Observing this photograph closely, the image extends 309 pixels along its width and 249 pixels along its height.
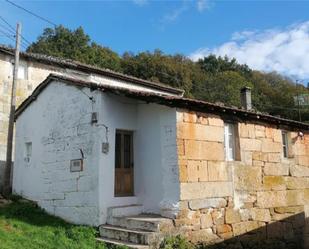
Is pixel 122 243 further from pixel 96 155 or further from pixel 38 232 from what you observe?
pixel 96 155

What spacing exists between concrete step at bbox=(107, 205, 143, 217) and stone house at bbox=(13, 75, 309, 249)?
0.03 meters

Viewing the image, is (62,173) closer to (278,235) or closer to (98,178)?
(98,178)

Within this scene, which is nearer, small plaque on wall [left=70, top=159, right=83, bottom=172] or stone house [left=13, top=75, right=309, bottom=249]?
stone house [left=13, top=75, right=309, bottom=249]

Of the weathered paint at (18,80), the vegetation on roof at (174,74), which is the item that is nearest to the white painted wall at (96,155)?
the weathered paint at (18,80)

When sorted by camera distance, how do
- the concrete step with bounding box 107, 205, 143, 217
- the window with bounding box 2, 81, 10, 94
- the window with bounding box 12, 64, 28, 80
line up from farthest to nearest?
the window with bounding box 12, 64, 28, 80 → the window with bounding box 2, 81, 10, 94 → the concrete step with bounding box 107, 205, 143, 217

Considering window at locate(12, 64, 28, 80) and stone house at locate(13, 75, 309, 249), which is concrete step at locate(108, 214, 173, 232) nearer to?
stone house at locate(13, 75, 309, 249)

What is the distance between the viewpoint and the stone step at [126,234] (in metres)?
7.95

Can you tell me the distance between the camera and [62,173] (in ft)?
34.9

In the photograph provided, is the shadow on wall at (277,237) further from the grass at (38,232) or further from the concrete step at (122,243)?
the grass at (38,232)

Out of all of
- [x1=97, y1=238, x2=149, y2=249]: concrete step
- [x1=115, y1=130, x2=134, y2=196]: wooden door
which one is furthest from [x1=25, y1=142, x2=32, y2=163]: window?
[x1=97, y1=238, x2=149, y2=249]: concrete step

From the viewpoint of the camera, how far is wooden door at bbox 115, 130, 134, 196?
1006 cm

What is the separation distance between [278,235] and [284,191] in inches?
54.0

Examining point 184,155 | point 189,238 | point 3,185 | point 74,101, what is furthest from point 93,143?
point 3,185

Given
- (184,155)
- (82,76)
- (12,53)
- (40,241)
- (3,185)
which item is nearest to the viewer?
(40,241)
